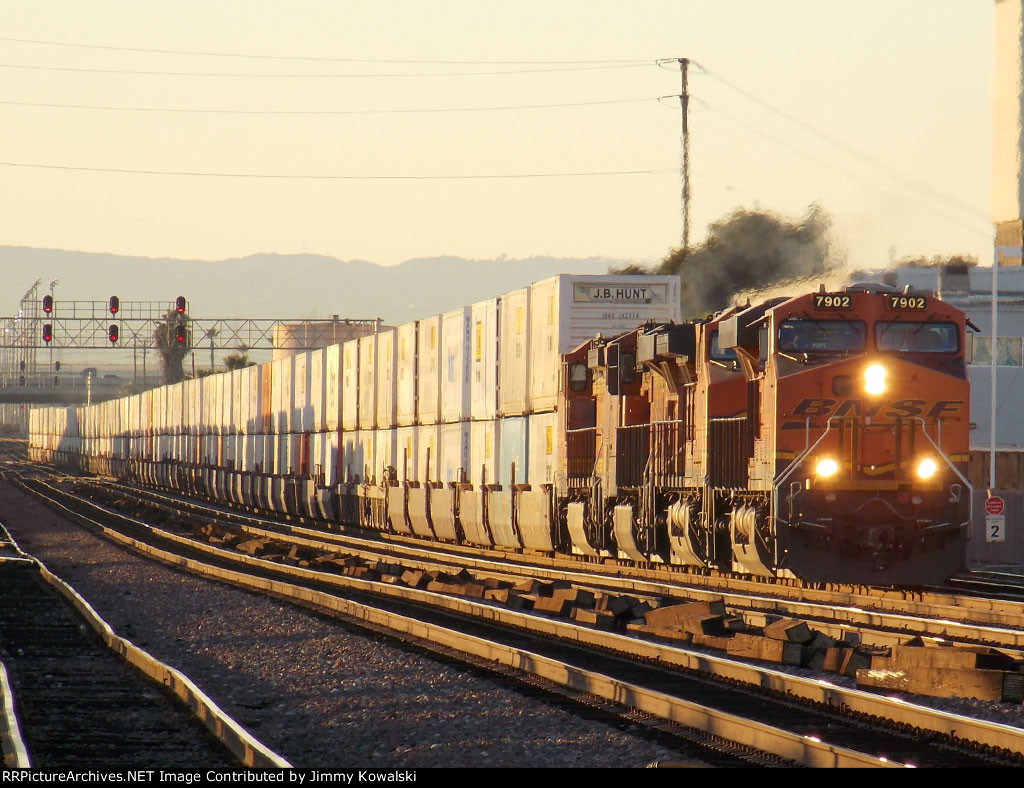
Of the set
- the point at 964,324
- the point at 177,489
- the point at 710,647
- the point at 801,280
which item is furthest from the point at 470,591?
the point at 177,489

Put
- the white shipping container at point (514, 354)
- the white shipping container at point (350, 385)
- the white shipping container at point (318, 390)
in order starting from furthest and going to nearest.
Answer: the white shipping container at point (318, 390)
the white shipping container at point (350, 385)
the white shipping container at point (514, 354)

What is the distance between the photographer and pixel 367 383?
38562 millimetres

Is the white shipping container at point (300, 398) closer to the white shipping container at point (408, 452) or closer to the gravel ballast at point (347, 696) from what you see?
the white shipping container at point (408, 452)

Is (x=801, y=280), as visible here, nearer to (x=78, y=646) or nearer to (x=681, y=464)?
(x=681, y=464)

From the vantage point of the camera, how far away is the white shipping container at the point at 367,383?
3769 centimetres

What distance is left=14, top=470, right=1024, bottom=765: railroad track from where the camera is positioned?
26.6 ft

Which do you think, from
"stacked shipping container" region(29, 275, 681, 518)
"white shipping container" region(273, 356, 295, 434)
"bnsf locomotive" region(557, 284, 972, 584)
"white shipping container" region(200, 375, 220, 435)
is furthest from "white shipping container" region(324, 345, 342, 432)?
"bnsf locomotive" region(557, 284, 972, 584)

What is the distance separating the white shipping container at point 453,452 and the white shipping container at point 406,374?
7.36ft

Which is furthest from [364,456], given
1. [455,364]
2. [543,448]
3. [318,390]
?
[543,448]

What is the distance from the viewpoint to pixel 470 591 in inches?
708

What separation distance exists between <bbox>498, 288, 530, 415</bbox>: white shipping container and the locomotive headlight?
11.0 meters

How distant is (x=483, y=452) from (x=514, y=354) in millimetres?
2935

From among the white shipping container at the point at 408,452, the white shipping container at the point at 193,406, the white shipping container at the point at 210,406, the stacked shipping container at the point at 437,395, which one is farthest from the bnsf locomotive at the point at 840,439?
the white shipping container at the point at 193,406

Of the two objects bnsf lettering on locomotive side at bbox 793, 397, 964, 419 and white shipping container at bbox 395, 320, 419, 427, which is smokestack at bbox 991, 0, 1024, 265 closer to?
white shipping container at bbox 395, 320, 419, 427
